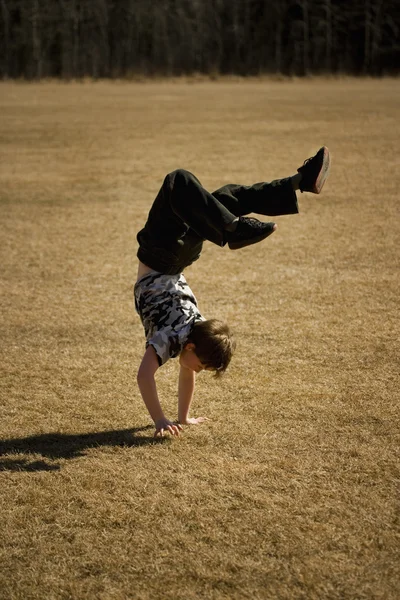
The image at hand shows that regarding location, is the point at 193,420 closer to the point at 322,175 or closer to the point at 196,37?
the point at 322,175

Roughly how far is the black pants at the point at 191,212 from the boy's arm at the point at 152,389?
1.69ft

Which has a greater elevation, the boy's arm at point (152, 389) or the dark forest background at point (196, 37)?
the dark forest background at point (196, 37)

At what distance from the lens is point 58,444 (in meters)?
3.90

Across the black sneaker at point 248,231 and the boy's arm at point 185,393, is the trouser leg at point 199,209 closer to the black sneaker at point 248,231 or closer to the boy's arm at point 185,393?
the black sneaker at point 248,231

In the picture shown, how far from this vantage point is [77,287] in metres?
6.75

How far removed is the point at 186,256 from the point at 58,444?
1.15m

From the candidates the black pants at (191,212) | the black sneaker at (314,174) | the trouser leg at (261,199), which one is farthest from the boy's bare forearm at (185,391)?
the black sneaker at (314,174)

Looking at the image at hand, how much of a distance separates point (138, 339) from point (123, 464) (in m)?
1.91

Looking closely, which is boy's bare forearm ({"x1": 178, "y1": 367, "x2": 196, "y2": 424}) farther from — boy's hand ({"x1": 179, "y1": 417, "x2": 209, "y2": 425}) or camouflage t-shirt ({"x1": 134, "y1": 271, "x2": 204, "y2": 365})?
camouflage t-shirt ({"x1": 134, "y1": 271, "x2": 204, "y2": 365})

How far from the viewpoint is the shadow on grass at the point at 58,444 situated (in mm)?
A: 3691

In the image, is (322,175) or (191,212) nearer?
(191,212)

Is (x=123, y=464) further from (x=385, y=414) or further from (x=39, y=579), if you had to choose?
(x=385, y=414)

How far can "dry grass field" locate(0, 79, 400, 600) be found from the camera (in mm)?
2871

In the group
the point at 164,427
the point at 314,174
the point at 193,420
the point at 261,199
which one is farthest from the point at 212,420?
the point at 314,174
